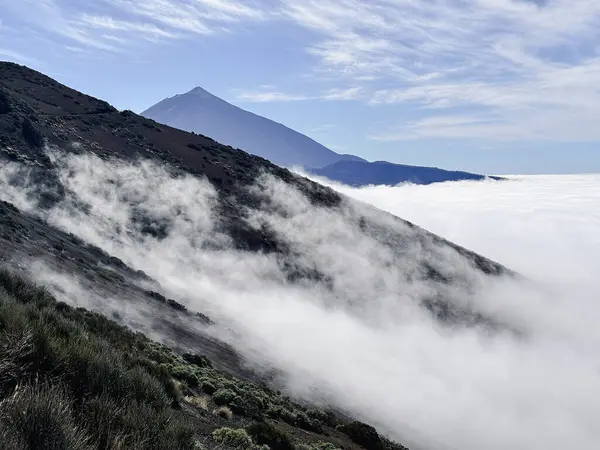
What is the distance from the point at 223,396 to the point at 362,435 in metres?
7.20

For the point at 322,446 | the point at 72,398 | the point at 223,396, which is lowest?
the point at 322,446

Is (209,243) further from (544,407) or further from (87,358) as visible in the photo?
(544,407)

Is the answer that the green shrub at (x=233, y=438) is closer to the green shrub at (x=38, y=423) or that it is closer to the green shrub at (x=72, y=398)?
the green shrub at (x=72, y=398)

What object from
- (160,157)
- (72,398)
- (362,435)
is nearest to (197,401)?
(72,398)

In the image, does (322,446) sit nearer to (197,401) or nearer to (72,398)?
(197,401)

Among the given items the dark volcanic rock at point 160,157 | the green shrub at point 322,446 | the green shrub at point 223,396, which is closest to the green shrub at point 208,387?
the green shrub at point 223,396

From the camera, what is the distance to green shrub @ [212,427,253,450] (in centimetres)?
970

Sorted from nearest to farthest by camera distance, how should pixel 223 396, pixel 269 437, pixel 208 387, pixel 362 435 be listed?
pixel 269 437 → pixel 223 396 → pixel 208 387 → pixel 362 435

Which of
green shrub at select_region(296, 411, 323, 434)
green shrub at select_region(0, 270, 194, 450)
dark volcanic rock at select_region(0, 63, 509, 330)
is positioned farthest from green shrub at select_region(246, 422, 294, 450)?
dark volcanic rock at select_region(0, 63, 509, 330)

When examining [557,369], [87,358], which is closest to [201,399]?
[87,358]

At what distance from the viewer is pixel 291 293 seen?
5522 centimetres

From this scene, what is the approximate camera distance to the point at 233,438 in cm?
998

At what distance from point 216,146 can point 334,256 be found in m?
32.9

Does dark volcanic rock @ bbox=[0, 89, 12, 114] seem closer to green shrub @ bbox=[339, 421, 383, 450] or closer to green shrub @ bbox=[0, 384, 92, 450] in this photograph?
green shrub @ bbox=[339, 421, 383, 450]
